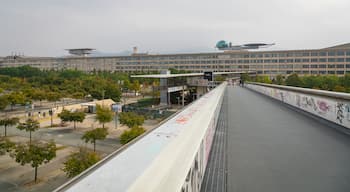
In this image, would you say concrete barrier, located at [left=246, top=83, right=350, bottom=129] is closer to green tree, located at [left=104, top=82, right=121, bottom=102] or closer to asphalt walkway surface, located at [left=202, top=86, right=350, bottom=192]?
asphalt walkway surface, located at [left=202, top=86, right=350, bottom=192]

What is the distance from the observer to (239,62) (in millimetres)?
64438

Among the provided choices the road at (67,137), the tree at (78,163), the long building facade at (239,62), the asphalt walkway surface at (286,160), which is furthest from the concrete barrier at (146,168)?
the long building facade at (239,62)

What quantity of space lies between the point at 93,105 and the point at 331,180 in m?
29.5

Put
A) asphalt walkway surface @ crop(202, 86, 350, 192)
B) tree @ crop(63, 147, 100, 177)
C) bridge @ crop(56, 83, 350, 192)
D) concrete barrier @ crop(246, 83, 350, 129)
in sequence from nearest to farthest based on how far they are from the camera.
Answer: bridge @ crop(56, 83, 350, 192)
asphalt walkway surface @ crop(202, 86, 350, 192)
concrete barrier @ crop(246, 83, 350, 129)
tree @ crop(63, 147, 100, 177)

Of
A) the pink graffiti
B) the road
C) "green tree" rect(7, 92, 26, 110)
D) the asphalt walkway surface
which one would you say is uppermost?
the pink graffiti

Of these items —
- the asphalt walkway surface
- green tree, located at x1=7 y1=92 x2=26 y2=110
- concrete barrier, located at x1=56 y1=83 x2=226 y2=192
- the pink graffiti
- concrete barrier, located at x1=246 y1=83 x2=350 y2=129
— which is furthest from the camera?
green tree, located at x1=7 y1=92 x2=26 y2=110

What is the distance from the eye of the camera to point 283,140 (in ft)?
11.0

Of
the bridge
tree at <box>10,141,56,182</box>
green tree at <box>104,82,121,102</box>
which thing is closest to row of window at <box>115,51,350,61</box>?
green tree at <box>104,82,121,102</box>

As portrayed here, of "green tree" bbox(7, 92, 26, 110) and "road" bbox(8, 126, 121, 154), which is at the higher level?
"green tree" bbox(7, 92, 26, 110)

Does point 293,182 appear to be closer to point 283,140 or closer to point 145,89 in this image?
point 283,140

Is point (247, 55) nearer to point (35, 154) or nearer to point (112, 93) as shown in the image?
point (112, 93)

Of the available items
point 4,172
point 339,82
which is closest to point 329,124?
point 4,172

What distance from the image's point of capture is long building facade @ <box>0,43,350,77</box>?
53.8 metres

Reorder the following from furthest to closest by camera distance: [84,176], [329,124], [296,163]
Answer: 1. [329,124]
2. [296,163]
3. [84,176]
